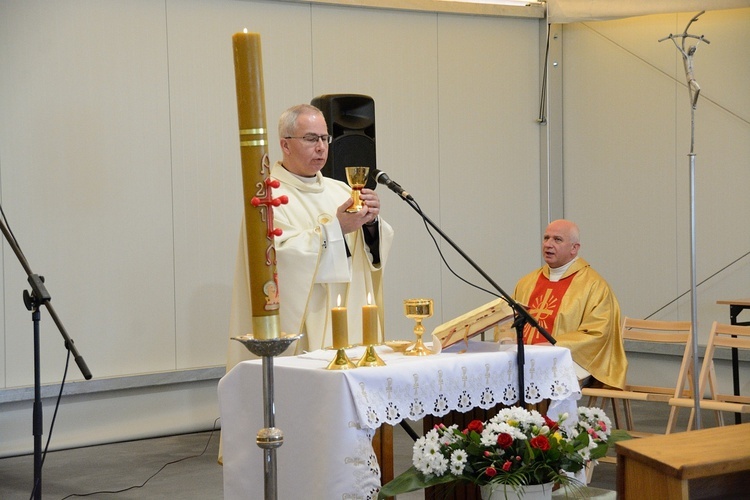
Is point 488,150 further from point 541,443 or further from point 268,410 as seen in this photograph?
point 268,410

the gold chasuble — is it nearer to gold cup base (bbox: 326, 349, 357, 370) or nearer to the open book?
the open book

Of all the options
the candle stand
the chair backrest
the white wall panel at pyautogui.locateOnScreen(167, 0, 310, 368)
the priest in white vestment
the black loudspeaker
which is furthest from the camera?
the white wall panel at pyautogui.locateOnScreen(167, 0, 310, 368)

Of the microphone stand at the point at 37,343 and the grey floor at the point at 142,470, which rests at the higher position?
the microphone stand at the point at 37,343

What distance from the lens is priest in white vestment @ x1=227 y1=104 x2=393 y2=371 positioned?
14.4ft

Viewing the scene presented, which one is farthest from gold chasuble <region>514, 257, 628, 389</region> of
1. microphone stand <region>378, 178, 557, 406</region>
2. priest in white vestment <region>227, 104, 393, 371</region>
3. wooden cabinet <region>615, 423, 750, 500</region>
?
wooden cabinet <region>615, 423, 750, 500</region>

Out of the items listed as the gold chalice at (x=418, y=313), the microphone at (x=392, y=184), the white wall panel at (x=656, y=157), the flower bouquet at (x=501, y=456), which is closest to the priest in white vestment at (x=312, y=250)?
the gold chalice at (x=418, y=313)

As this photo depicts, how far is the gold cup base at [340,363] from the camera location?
3.24 metres

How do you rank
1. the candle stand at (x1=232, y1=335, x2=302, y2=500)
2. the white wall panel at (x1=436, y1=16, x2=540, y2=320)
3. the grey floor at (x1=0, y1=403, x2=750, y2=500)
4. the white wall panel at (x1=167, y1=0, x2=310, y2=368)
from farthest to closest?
1. the white wall panel at (x1=436, y1=16, x2=540, y2=320)
2. the white wall panel at (x1=167, y1=0, x2=310, y2=368)
3. the grey floor at (x1=0, y1=403, x2=750, y2=500)
4. the candle stand at (x1=232, y1=335, x2=302, y2=500)

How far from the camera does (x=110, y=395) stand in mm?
7188

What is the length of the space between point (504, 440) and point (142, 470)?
146 inches

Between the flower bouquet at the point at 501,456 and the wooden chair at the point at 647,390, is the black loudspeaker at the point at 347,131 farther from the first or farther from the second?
the flower bouquet at the point at 501,456

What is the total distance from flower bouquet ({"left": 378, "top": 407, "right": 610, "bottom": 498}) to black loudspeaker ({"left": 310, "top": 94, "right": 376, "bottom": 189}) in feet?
11.7

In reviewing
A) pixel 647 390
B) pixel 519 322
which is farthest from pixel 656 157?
pixel 519 322

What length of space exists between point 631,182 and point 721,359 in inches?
70.3
